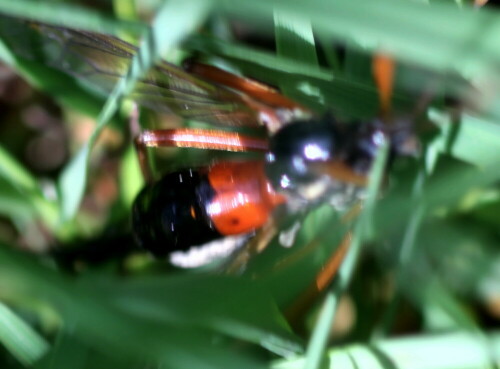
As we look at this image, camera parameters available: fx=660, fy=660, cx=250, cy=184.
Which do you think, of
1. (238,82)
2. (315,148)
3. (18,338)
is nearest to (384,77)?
(315,148)

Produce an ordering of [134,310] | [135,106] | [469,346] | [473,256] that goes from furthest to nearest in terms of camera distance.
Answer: [135,106] < [473,256] < [469,346] < [134,310]

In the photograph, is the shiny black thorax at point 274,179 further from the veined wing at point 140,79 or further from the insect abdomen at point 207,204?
the veined wing at point 140,79

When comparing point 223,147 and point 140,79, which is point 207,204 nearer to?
point 223,147

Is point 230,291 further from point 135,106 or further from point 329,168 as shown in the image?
point 135,106

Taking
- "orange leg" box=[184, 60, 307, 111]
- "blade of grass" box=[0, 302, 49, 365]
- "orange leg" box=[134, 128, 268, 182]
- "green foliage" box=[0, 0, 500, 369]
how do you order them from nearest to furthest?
"green foliage" box=[0, 0, 500, 369]
"blade of grass" box=[0, 302, 49, 365]
"orange leg" box=[184, 60, 307, 111]
"orange leg" box=[134, 128, 268, 182]

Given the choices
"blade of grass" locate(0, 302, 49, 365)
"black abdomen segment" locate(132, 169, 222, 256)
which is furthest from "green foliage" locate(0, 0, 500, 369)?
"black abdomen segment" locate(132, 169, 222, 256)

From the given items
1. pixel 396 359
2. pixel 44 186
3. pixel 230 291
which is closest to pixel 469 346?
pixel 396 359

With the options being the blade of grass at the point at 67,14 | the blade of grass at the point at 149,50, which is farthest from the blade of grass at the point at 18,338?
the blade of grass at the point at 67,14

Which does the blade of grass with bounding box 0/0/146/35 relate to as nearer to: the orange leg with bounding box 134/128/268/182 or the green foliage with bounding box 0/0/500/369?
the green foliage with bounding box 0/0/500/369
